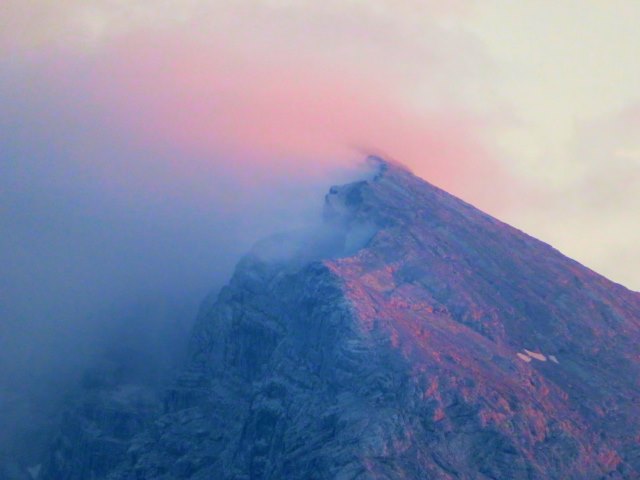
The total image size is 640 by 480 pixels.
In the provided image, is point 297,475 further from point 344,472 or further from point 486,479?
point 486,479

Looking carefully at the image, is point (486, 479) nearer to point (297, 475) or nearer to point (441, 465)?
point (441, 465)

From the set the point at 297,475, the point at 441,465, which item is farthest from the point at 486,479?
the point at 297,475

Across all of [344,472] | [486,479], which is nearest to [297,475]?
[344,472]
